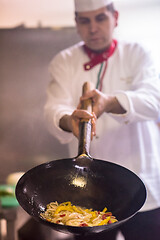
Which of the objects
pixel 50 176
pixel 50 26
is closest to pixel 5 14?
pixel 50 26

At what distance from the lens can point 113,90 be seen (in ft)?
3.83

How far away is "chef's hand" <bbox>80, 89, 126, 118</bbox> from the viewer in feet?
2.94

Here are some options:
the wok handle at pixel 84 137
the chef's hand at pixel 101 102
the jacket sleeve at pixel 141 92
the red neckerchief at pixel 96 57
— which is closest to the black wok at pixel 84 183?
the wok handle at pixel 84 137

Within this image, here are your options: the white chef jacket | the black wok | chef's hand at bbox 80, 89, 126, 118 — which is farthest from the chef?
the black wok

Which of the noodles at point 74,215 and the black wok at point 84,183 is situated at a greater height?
the black wok at point 84,183

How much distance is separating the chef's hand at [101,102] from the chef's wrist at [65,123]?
0.32 ft

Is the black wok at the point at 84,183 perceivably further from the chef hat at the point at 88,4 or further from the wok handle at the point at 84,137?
the chef hat at the point at 88,4

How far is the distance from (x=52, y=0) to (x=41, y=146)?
62cm

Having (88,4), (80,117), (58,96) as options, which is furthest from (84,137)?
(88,4)

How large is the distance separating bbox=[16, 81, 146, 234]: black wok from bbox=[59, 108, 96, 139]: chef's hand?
2 centimetres

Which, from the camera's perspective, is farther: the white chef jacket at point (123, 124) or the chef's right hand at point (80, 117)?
the white chef jacket at point (123, 124)

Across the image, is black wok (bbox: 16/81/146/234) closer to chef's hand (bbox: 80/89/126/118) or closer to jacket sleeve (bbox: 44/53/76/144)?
chef's hand (bbox: 80/89/126/118)

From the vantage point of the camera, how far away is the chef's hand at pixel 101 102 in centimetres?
90

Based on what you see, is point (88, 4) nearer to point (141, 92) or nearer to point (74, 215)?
point (141, 92)
